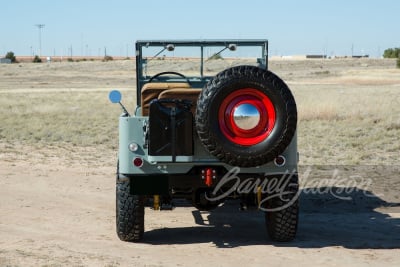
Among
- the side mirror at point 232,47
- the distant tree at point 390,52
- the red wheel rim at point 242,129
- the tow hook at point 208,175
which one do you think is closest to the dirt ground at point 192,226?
the tow hook at point 208,175

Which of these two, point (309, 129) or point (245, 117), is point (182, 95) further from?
point (309, 129)

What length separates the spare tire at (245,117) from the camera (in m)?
6.55

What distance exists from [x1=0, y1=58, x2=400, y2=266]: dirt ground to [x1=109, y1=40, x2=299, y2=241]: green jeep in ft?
1.37

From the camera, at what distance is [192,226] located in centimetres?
842

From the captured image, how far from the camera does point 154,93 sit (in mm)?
7738

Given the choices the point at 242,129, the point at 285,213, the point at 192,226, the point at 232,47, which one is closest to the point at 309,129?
the point at 232,47

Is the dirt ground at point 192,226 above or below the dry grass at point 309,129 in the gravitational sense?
above

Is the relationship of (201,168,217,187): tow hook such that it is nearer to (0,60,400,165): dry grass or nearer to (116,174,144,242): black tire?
(116,174,144,242): black tire

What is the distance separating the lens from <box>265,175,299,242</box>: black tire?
709cm

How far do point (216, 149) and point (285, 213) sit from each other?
3.67 feet

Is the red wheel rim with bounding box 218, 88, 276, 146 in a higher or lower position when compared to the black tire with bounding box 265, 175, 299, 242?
higher

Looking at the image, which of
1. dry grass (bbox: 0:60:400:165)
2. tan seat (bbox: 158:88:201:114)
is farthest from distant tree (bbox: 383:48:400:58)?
tan seat (bbox: 158:88:201:114)

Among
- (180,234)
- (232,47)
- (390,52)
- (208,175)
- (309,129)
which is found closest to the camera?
(208,175)

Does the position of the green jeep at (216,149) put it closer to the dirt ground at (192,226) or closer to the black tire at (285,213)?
the black tire at (285,213)
